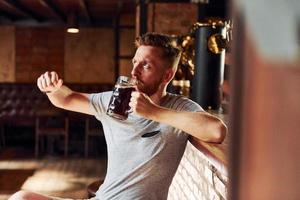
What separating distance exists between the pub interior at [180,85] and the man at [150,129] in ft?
0.39

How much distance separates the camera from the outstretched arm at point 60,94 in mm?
2139

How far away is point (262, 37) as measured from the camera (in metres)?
0.26

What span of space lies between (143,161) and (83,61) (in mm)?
9024

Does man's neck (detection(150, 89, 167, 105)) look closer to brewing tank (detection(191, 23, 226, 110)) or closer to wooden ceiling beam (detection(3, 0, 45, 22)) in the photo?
brewing tank (detection(191, 23, 226, 110))

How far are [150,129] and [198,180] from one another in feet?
1.99

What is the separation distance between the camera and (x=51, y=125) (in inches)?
376

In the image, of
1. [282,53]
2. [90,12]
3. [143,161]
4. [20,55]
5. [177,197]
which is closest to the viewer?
[282,53]

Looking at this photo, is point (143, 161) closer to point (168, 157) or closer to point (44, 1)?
point (168, 157)

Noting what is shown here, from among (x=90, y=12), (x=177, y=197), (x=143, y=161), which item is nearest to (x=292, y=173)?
(x=143, y=161)

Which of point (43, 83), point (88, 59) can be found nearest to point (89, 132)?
point (88, 59)

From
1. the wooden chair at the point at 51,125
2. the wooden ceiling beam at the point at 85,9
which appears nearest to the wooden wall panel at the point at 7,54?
the wooden chair at the point at 51,125

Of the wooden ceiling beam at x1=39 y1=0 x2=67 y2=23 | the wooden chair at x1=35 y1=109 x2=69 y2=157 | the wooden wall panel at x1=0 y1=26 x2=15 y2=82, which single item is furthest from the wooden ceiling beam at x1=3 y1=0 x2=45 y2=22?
the wooden chair at x1=35 y1=109 x2=69 y2=157

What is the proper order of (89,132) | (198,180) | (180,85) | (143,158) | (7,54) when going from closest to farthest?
(143,158), (198,180), (180,85), (89,132), (7,54)

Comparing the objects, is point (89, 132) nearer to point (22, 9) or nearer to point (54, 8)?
point (54, 8)
